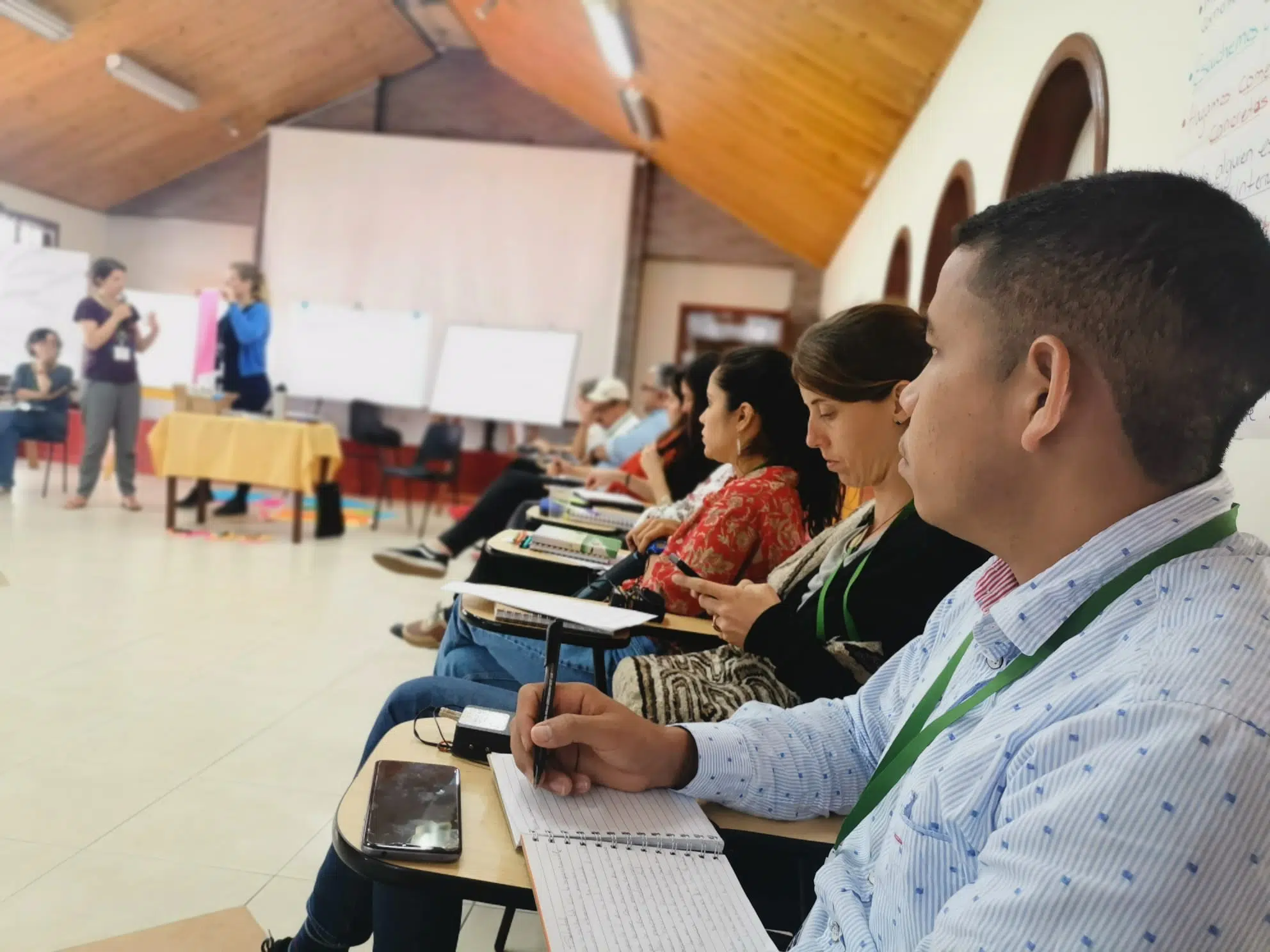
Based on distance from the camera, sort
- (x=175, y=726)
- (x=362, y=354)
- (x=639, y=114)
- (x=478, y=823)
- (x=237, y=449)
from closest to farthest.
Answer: (x=478, y=823) → (x=175, y=726) → (x=237, y=449) → (x=639, y=114) → (x=362, y=354)

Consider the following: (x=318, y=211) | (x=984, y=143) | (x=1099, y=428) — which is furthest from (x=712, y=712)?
(x=318, y=211)

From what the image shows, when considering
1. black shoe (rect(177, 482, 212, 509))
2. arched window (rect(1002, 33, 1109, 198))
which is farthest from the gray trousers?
arched window (rect(1002, 33, 1109, 198))

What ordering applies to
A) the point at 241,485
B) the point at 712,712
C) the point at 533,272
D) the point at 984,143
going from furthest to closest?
1. the point at 533,272
2. the point at 241,485
3. the point at 984,143
4. the point at 712,712

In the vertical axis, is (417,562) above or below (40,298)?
below

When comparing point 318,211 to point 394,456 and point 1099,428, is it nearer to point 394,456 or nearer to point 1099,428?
point 394,456

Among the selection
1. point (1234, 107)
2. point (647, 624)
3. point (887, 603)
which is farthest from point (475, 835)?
point (1234, 107)

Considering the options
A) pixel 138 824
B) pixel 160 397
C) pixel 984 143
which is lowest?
pixel 138 824

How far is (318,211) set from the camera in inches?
367

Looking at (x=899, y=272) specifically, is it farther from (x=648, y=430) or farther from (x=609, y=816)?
(x=609, y=816)

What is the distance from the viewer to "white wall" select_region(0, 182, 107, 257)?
28.3ft

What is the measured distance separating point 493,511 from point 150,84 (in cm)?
552

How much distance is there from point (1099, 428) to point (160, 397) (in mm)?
9838

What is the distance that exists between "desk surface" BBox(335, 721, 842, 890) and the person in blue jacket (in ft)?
18.9

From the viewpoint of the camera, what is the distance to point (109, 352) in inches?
243
